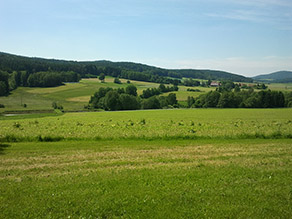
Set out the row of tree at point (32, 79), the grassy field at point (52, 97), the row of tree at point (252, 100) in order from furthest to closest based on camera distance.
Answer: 1. the row of tree at point (32, 79)
2. the grassy field at point (52, 97)
3. the row of tree at point (252, 100)

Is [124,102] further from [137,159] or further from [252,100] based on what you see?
[137,159]

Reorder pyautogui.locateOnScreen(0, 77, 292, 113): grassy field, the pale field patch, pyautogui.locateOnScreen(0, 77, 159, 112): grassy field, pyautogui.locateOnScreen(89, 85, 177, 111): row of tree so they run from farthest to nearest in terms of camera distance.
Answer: pyautogui.locateOnScreen(0, 77, 292, 113): grassy field
pyautogui.locateOnScreen(0, 77, 159, 112): grassy field
pyautogui.locateOnScreen(89, 85, 177, 111): row of tree
the pale field patch

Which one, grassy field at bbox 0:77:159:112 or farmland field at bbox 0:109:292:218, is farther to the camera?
grassy field at bbox 0:77:159:112

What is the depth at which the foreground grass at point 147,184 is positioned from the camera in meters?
8.32

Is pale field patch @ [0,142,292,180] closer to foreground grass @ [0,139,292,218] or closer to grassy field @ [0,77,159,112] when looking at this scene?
foreground grass @ [0,139,292,218]

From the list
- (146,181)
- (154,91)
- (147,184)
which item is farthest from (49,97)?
(147,184)

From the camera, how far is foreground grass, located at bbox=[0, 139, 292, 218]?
8320 mm

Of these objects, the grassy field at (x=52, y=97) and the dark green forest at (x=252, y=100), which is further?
the grassy field at (x=52, y=97)

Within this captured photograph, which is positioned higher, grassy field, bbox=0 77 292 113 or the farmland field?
the farmland field

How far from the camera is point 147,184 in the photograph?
34.1ft

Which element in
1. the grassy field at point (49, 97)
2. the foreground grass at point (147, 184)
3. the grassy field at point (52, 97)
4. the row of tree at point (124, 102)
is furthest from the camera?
the grassy field at point (52, 97)

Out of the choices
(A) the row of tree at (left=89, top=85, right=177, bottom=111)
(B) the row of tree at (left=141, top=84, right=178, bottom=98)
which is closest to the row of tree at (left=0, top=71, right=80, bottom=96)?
(A) the row of tree at (left=89, top=85, right=177, bottom=111)

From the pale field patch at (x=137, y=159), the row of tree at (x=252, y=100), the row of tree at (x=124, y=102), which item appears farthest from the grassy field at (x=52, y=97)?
the pale field patch at (x=137, y=159)

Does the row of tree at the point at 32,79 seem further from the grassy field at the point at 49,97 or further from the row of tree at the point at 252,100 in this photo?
the row of tree at the point at 252,100
